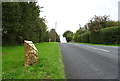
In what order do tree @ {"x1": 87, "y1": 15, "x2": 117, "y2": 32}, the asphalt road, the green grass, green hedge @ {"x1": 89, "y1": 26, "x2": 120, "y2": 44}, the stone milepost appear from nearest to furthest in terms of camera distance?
the green grass, the asphalt road, the stone milepost, green hedge @ {"x1": 89, "y1": 26, "x2": 120, "y2": 44}, tree @ {"x1": 87, "y1": 15, "x2": 117, "y2": 32}

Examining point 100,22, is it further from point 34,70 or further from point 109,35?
point 34,70

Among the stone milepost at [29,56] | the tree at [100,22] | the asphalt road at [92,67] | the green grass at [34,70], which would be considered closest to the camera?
the green grass at [34,70]

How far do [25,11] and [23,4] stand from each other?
96 cm

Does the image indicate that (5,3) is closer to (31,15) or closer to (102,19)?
(31,15)

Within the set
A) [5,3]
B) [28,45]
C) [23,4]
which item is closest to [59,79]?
[28,45]

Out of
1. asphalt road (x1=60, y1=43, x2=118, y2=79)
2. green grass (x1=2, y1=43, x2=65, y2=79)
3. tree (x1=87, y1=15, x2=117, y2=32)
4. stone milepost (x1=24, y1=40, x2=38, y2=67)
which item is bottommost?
Result: asphalt road (x1=60, y1=43, x2=118, y2=79)

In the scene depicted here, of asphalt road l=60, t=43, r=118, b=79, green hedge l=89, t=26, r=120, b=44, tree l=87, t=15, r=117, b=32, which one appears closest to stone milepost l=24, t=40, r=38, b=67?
asphalt road l=60, t=43, r=118, b=79

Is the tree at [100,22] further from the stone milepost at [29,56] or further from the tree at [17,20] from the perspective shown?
the stone milepost at [29,56]

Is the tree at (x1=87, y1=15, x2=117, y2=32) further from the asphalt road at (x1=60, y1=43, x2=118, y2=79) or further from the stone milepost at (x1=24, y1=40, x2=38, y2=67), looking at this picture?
the stone milepost at (x1=24, y1=40, x2=38, y2=67)

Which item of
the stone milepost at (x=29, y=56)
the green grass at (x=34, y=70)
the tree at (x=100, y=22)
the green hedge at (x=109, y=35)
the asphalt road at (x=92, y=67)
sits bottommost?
the asphalt road at (x=92, y=67)

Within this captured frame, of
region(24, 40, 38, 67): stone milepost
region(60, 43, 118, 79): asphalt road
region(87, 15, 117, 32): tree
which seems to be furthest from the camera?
region(87, 15, 117, 32): tree

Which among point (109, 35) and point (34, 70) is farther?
point (109, 35)

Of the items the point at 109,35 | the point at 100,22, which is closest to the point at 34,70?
the point at 109,35

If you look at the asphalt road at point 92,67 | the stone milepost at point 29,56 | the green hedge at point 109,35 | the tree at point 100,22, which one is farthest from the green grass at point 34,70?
the tree at point 100,22
